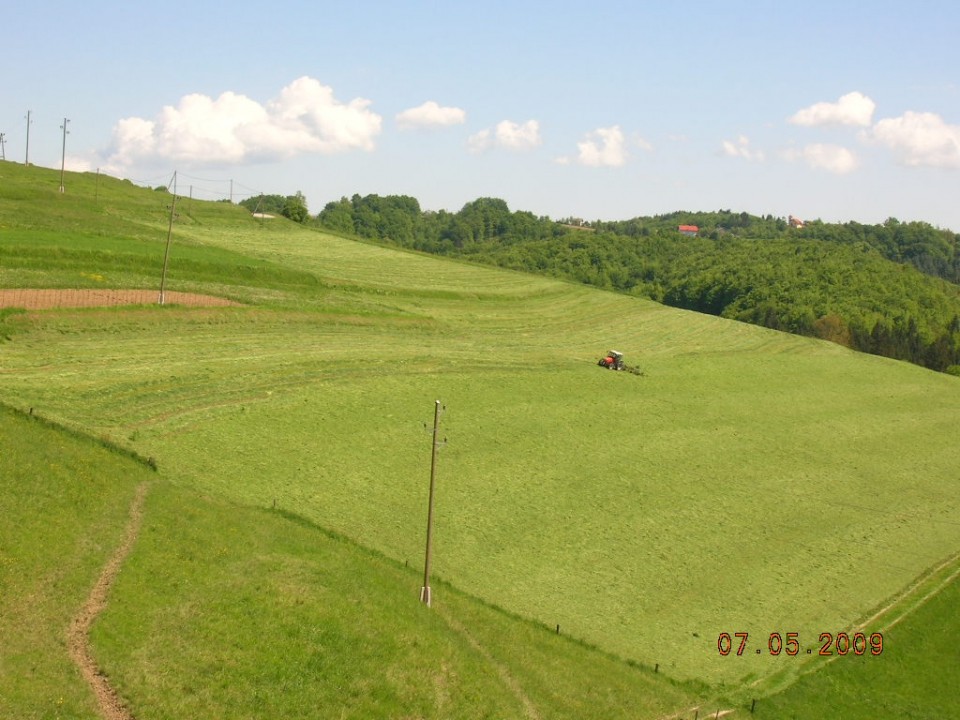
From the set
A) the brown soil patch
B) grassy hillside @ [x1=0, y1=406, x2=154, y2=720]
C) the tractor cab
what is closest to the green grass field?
the brown soil patch

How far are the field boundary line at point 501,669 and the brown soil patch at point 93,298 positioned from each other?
40.5 meters

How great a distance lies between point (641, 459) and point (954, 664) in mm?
21640

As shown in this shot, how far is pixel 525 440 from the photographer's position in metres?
57.2

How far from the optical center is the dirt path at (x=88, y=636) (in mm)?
24891

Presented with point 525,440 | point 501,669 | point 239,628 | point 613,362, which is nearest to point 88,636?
point 239,628

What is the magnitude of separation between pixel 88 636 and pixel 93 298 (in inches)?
1731

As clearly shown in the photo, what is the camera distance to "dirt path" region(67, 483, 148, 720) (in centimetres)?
2489

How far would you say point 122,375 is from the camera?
178 feet

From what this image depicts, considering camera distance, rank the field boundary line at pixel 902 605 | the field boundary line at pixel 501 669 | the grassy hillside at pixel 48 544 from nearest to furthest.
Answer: the grassy hillside at pixel 48 544
the field boundary line at pixel 501 669
the field boundary line at pixel 902 605

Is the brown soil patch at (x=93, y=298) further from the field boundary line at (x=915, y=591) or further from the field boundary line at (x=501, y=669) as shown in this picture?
the field boundary line at (x=915, y=591)

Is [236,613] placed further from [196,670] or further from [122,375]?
[122,375]

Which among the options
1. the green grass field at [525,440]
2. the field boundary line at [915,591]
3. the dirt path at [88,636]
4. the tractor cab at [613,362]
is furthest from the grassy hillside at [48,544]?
the tractor cab at [613,362]

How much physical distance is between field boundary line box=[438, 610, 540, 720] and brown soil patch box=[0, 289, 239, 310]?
40533mm

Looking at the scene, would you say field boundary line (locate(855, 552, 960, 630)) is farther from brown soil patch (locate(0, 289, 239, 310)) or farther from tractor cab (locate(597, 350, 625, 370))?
brown soil patch (locate(0, 289, 239, 310))
